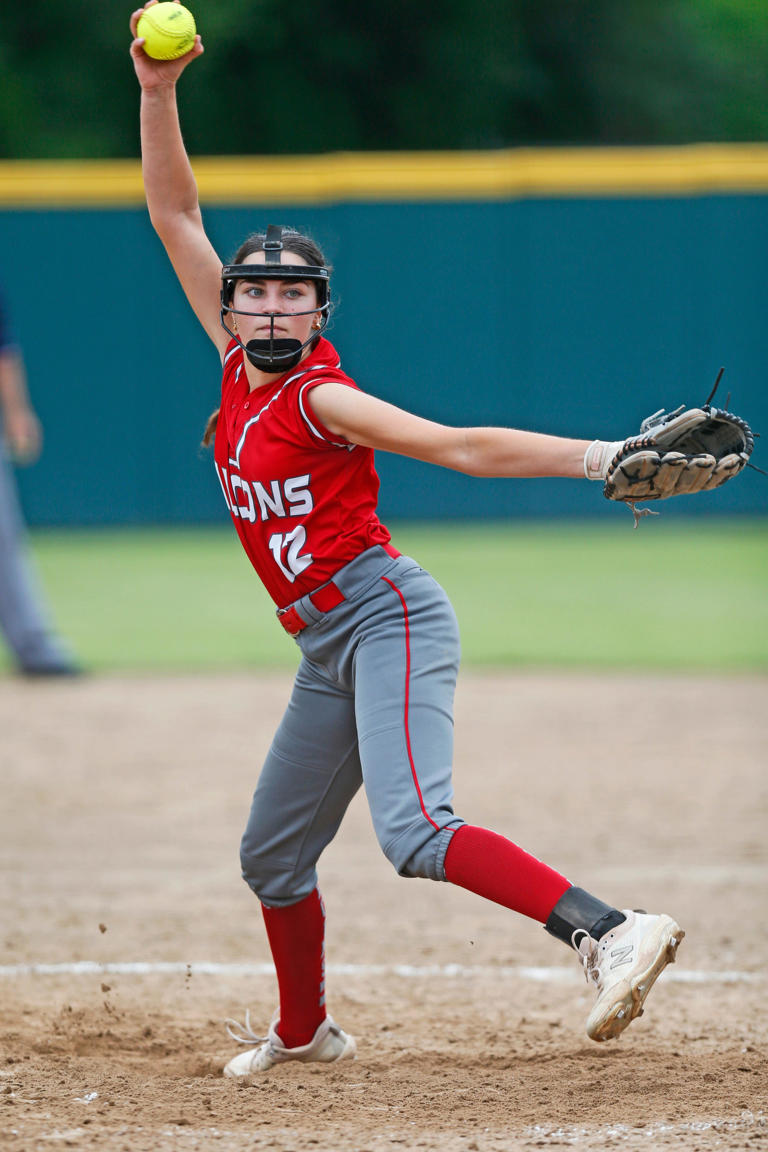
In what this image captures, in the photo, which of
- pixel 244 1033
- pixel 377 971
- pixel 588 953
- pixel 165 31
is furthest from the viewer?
pixel 377 971

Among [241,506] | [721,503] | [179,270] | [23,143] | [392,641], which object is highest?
[23,143]

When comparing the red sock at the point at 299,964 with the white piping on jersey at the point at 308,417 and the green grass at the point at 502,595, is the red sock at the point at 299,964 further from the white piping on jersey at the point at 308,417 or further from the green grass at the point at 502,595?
the green grass at the point at 502,595

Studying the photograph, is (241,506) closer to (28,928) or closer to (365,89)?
(28,928)

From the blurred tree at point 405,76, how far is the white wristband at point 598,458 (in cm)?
1571

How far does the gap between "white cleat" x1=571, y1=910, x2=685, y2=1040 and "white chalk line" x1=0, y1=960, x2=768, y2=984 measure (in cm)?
133

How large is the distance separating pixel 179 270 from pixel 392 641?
1.10 metres

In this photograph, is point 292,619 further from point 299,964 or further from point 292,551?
point 299,964

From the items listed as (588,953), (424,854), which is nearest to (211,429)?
(424,854)

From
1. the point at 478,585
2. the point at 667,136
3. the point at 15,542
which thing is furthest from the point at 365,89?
the point at 15,542

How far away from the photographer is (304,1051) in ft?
11.3

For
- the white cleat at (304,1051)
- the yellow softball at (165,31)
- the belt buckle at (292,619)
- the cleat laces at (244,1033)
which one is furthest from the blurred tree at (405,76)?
the white cleat at (304,1051)

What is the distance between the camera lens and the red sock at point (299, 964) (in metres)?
3.42

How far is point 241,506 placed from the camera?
317 cm

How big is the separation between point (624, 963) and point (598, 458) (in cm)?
95
